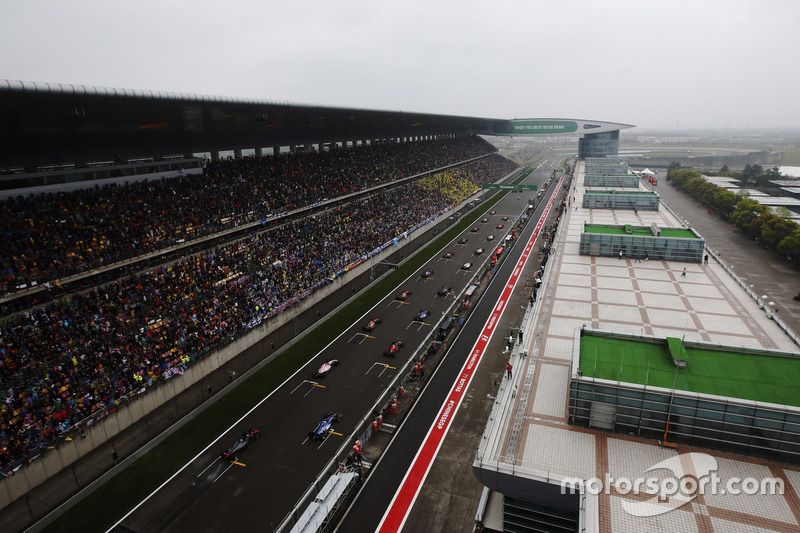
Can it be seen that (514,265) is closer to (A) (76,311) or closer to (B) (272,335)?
(B) (272,335)

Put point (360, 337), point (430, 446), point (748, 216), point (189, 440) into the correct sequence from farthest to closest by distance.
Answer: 1. point (748, 216)
2. point (360, 337)
3. point (189, 440)
4. point (430, 446)

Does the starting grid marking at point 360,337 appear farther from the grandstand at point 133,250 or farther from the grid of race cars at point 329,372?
the grandstand at point 133,250

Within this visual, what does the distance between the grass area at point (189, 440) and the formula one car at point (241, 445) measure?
2.05 meters

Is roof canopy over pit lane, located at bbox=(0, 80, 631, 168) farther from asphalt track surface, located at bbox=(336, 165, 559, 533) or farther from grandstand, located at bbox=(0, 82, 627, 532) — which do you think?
asphalt track surface, located at bbox=(336, 165, 559, 533)

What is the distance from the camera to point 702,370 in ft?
71.7

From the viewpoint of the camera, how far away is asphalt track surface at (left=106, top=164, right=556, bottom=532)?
72.1 ft

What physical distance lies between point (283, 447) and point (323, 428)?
2.57 m

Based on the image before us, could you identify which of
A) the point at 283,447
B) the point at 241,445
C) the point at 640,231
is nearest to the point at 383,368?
the point at 283,447

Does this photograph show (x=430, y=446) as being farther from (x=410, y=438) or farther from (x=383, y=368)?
(x=383, y=368)

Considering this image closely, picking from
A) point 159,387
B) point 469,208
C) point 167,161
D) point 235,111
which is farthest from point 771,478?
point 469,208

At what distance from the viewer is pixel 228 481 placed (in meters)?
24.1

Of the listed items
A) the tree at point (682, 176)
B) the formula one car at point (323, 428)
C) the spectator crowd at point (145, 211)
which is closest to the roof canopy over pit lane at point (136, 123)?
the spectator crowd at point (145, 211)

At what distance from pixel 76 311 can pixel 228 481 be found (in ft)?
55.5

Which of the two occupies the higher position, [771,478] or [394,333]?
[771,478]
